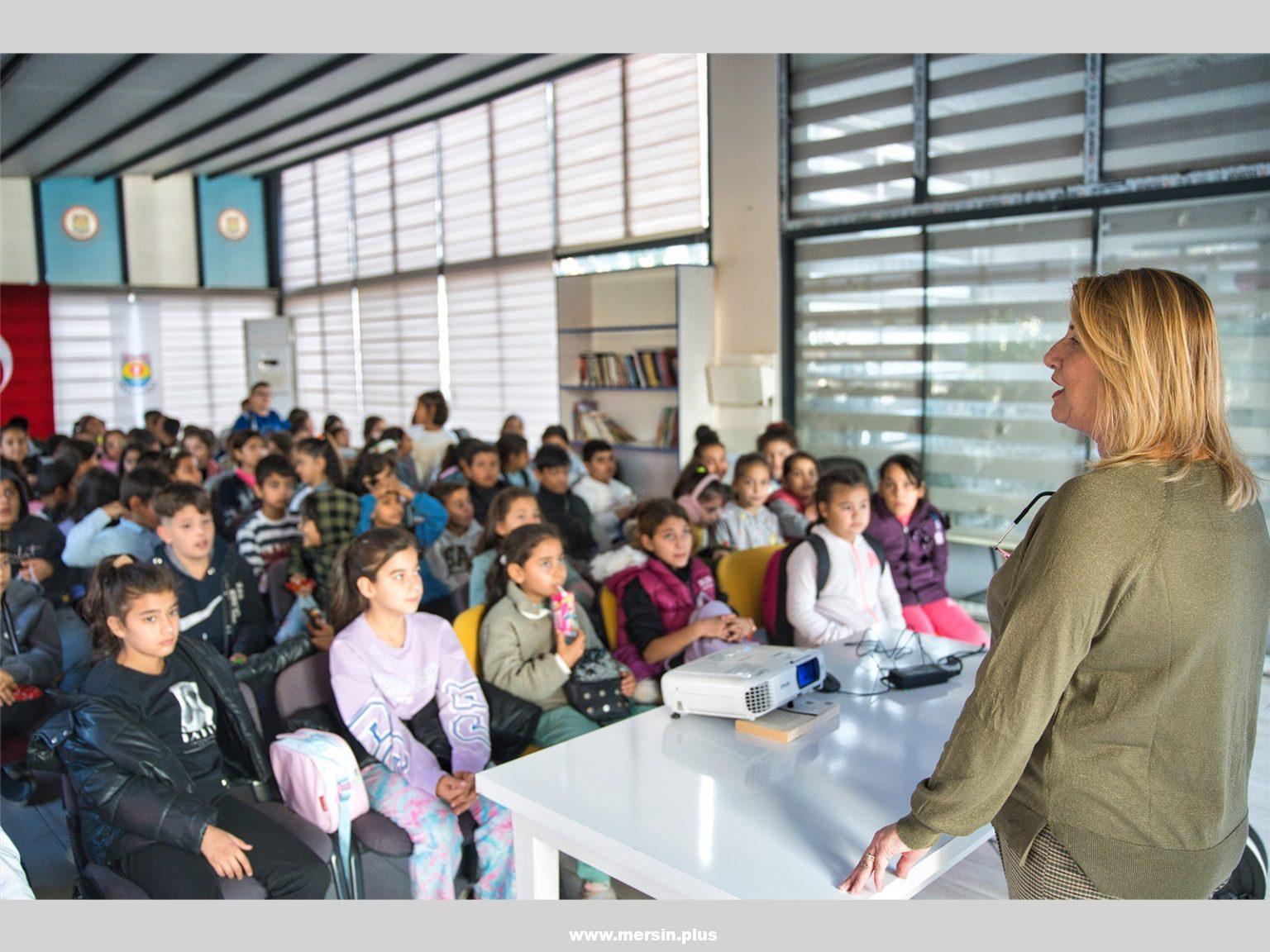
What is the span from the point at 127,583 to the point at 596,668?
1.26m

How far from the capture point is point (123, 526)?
4.20 meters

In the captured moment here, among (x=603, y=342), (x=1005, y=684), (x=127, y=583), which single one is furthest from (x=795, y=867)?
(x=603, y=342)

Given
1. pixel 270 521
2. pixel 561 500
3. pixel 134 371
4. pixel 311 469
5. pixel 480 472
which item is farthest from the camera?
pixel 134 371

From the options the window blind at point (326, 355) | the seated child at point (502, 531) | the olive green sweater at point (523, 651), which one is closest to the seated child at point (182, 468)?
the seated child at point (502, 531)

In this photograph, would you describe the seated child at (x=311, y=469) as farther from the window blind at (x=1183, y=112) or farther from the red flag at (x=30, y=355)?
the red flag at (x=30, y=355)

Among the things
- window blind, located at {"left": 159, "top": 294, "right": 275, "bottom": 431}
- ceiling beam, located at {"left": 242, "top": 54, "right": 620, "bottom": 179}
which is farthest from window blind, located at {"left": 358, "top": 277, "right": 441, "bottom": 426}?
window blind, located at {"left": 159, "top": 294, "right": 275, "bottom": 431}

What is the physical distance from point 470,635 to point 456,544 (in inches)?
60.7

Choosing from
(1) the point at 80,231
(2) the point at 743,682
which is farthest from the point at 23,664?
(1) the point at 80,231

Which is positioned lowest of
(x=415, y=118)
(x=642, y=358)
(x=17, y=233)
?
(x=642, y=358)

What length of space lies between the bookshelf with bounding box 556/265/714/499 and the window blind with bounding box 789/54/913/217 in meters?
1.05

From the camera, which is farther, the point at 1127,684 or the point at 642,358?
the point at 642,358

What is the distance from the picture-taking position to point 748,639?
3.39 meters

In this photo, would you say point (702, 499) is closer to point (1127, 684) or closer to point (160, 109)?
point (1127, 684)

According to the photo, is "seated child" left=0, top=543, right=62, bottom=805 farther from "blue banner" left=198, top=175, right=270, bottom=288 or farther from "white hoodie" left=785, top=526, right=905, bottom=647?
"blue banner" left=198, top=175, right=270, bottom=288
